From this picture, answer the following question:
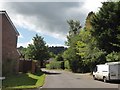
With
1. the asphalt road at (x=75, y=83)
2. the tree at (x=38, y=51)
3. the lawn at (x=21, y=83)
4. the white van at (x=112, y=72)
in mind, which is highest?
the tree at (x=38, y=51)

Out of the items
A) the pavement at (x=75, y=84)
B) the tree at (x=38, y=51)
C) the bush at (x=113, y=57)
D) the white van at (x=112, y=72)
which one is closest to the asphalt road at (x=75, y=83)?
the pavement at (x=75, y=84)

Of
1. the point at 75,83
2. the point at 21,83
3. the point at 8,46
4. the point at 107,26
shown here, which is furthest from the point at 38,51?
the point at 21,83

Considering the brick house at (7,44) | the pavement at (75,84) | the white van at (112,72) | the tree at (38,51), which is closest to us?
the pavement at (75,84)

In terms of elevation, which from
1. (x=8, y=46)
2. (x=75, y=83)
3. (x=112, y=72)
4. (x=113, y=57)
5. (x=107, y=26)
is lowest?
(x=75, y=83)

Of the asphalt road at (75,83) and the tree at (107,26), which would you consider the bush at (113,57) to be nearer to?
the tree at (107,26)

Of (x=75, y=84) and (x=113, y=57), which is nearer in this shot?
(x=75, y=84)

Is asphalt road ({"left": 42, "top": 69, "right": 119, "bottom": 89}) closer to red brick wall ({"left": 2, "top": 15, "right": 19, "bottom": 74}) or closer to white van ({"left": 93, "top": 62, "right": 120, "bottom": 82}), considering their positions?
white van ({"left": 93, "top": 62, "right": 120, "bottom": 82})

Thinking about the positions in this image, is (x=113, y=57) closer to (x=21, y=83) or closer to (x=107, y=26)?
(x=107, y=26)

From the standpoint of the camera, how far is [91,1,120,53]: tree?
41.2m

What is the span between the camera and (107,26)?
4247 centimetres

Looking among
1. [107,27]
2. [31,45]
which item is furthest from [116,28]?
[31,45]

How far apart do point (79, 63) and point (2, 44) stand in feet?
98.1

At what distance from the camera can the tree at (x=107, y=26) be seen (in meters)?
41.2

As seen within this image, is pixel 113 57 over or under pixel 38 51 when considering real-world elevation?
under
